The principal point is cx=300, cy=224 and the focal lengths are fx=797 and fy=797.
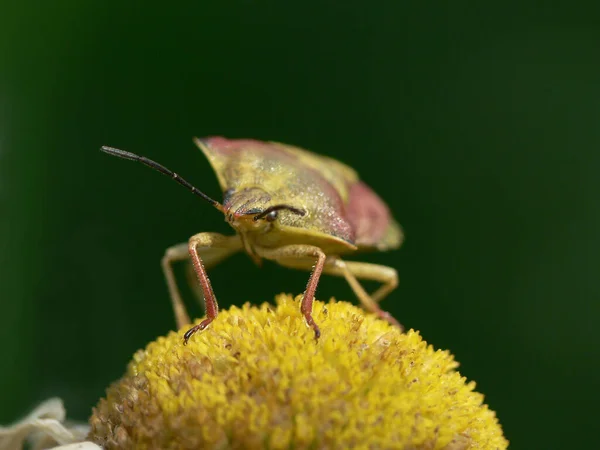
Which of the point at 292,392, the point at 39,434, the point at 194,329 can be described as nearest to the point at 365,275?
the point at 194,329

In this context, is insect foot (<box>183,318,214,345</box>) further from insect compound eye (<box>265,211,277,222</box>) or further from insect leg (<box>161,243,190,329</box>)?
insect leg (<box>161,243,190,329</box>)

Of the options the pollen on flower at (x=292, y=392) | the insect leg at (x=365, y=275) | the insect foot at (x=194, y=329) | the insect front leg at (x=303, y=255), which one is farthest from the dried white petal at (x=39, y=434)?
the insect leg at (x=365, y=275)

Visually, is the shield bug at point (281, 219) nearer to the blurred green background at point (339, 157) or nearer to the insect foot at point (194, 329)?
the insect foot at point (194, 329)

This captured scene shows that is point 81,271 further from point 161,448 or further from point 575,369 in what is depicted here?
point 575,369

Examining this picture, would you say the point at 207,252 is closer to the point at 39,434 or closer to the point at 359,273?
the point at 359,273

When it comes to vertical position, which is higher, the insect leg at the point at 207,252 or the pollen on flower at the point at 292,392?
the insect leg at the point at 207,252

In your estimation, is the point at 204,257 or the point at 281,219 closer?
the point at 281,219

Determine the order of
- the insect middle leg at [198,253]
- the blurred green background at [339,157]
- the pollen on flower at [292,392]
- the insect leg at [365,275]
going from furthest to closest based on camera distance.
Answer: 1. the blurred green background at [339,157]
2. the insect leg at [365,275]
3. the insect middle leg at [198,253]
4. the pollen on flower at [292,392]

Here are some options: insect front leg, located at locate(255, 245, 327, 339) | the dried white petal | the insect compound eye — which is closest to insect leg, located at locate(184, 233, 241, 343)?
insect front leg, located at locate(255, 245, 327, 339)
